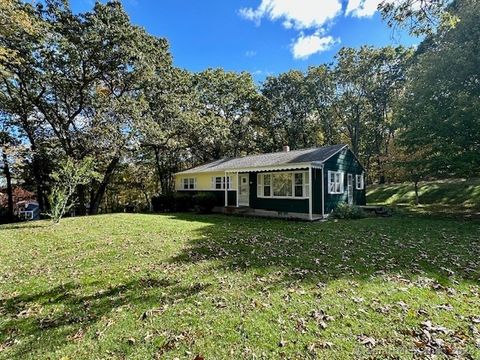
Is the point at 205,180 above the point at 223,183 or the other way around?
above

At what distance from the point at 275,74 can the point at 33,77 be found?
939 inches

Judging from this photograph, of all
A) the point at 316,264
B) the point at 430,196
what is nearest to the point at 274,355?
the point at 316,264

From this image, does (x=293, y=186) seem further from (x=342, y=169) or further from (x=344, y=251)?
(x=344, y=251)

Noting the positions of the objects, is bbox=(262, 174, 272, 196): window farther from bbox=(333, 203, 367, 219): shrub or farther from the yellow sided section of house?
bbox=(333, 203, 367, 219): shrub

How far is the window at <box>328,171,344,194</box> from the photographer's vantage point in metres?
15.7

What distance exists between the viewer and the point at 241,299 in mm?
4684

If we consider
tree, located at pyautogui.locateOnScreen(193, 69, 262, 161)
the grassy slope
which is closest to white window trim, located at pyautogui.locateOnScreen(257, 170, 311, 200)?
tree, located at pyautogui.locateOnScreen(193, 69, 262, 161)

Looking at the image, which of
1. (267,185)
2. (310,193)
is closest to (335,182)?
(310,193)

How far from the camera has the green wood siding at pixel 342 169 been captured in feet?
50.6

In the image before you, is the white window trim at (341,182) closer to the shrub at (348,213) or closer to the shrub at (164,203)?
the shrub at (348,213)

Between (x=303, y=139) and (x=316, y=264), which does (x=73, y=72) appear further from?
(x=303, y=139)

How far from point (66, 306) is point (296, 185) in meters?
13.1

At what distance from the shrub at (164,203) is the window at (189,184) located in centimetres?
219

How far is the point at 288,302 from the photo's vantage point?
4.54 meters
